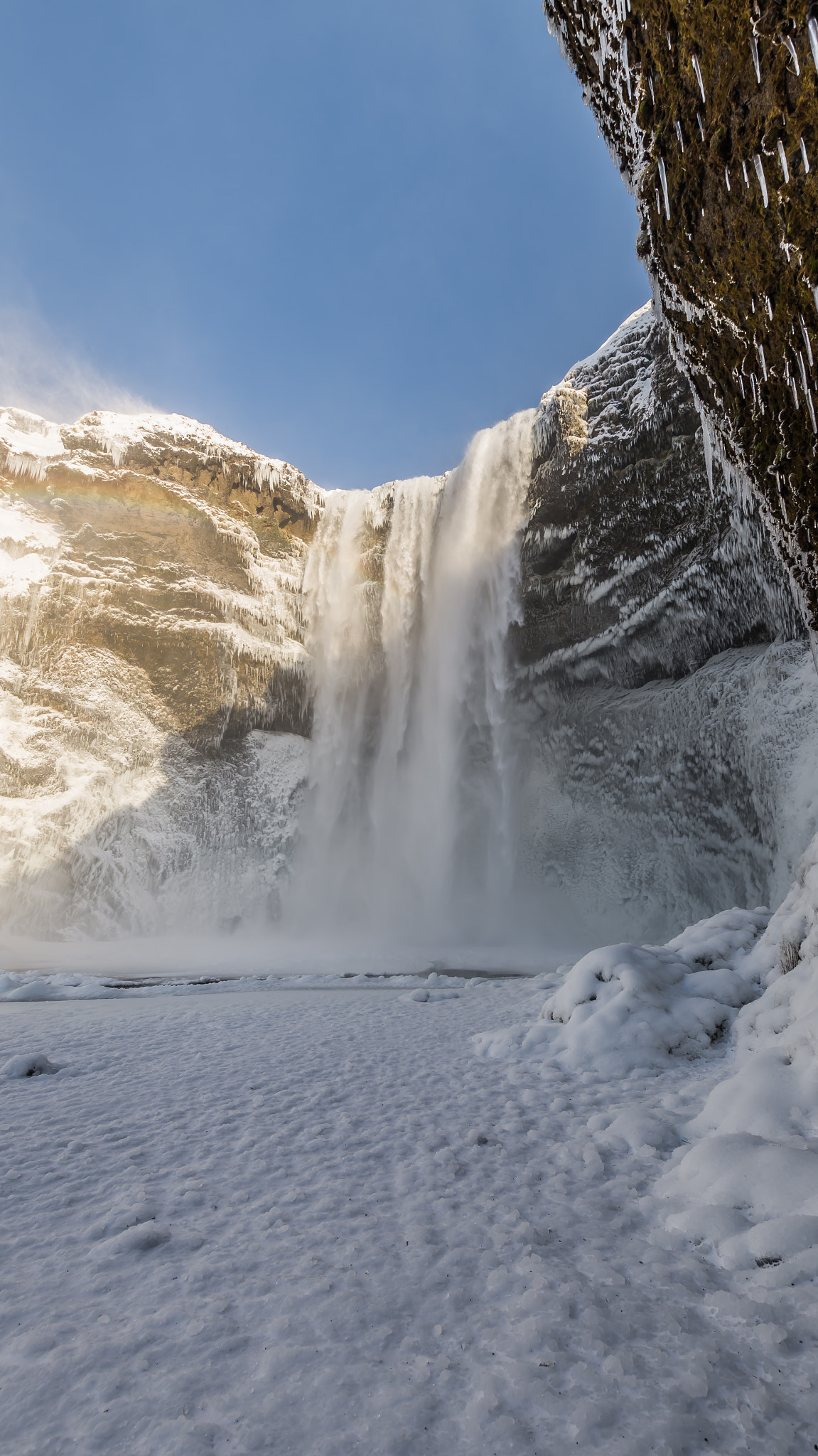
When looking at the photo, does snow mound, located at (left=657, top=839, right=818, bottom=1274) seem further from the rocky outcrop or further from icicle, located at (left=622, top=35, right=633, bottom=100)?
the rocky outcrop

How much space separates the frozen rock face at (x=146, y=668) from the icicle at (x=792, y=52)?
1782 cm

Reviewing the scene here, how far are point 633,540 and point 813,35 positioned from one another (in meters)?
13.0

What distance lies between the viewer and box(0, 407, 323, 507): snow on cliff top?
18.2 meters

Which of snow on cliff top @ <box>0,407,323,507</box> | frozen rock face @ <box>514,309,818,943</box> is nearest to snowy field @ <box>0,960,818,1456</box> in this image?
frozen rock face @ <box>514,309,818,943</box>

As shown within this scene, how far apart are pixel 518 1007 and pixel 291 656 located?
15.5 meters

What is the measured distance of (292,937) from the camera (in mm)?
17047

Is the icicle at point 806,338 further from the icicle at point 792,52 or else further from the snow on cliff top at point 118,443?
the snow on cliff top at point 118,443

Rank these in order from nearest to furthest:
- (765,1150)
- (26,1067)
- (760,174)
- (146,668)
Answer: (765,1150)
(760,174)
(26,1067)
(146,668)

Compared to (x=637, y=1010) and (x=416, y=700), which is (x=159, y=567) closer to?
(x=416, y=700)

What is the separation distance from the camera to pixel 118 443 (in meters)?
18.7

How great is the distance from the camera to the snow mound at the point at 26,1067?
341cm

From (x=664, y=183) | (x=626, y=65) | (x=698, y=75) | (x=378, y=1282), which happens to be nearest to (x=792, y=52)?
(x=698, y=75)

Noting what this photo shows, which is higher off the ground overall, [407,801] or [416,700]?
[416,700]

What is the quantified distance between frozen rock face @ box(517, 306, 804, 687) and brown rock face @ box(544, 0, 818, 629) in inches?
345
